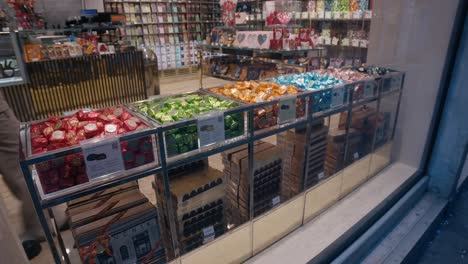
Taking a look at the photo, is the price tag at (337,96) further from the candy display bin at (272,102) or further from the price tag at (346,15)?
the price tag at (346,15)

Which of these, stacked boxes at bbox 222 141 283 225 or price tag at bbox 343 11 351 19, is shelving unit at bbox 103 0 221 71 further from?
stacked boxes at bbox 222 141 283 225

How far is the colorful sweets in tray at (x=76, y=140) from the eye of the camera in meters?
1.07

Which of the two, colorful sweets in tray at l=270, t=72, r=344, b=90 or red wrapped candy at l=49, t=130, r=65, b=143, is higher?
colorful sweets in tray at l=270, t=72, r=344, b=90

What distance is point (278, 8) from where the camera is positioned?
3969mm

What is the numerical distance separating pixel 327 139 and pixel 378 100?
1.68 ft

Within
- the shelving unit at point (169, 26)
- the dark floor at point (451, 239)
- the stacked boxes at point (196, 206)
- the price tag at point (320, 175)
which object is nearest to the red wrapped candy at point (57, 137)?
the stacked boxes at point (196, 206)

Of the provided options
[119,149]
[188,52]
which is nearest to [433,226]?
[119,149]

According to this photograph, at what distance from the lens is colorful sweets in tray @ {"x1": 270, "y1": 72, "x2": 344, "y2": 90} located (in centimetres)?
188

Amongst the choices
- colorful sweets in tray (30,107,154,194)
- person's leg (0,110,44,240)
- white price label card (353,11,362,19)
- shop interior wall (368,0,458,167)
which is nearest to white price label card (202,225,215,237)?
colorful sweets in tray (30,107,154,194)

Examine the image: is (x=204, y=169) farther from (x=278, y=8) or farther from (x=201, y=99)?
(x=278, y=8)

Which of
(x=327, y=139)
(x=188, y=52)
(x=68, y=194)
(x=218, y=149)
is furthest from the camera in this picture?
(x=188, y=52)

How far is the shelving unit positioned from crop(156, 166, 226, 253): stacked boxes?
7526 mm

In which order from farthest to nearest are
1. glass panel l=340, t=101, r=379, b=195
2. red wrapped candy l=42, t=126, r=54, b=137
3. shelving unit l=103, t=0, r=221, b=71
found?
shelving unit l=103, t=0, r=221, b=71 < glass panel l=340, t=101, r=379, b=195 < red wrapped candy l=42, t=126, r=54, b=137

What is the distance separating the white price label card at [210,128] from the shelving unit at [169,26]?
7664 millimetres
